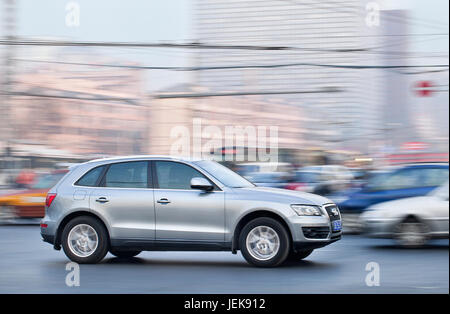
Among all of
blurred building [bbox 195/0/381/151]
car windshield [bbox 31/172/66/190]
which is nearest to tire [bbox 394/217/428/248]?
blurred building [bbox 195/0/381/151]

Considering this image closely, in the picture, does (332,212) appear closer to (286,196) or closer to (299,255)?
(286,196)

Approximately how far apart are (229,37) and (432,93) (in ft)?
22.4


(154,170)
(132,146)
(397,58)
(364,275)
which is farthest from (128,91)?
(364,275)

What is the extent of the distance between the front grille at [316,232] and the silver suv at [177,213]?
0.01 meters

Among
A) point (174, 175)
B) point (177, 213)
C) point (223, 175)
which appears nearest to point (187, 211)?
point (177, 213)

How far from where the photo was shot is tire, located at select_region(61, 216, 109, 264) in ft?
32.8

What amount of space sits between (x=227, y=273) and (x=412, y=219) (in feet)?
14.6

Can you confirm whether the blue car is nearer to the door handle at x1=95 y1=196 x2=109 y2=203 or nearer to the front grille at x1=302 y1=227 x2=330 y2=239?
the front grille at x1=302 y1=227 x2=330 y2=239

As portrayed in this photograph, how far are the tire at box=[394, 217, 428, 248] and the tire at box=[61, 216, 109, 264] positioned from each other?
16.7 ft

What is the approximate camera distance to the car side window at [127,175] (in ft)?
33.2

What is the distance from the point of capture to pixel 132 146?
2764 centimetres
